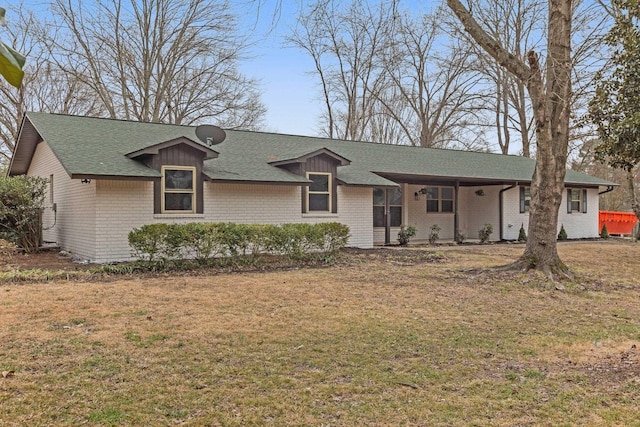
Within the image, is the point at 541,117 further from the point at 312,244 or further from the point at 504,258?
the point at 312,244

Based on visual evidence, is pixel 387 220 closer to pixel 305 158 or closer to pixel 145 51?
pixel 305 158

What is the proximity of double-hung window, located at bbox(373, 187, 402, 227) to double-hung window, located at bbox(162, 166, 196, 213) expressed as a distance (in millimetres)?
7222

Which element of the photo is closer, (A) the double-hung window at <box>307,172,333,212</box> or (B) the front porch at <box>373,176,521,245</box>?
(A) the double-hung window at <box>307,172,333,212</box>

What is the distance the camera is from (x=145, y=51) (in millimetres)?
25250

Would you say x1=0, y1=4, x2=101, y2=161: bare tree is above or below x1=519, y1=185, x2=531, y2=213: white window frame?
above

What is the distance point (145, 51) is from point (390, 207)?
51.3 ft

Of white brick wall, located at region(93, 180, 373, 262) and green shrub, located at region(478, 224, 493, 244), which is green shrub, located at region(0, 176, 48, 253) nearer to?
white brick wall, located at region(93, 180, 373, 262)

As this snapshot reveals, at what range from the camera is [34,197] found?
13703 millimetres

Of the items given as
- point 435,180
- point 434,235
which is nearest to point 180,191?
point 434,235

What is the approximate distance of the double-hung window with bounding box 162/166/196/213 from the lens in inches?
494

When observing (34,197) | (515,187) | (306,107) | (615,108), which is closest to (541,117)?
(615,108)

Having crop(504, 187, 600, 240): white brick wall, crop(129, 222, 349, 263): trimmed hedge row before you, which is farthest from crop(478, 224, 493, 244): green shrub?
crop(129, 222, 349, 263): trimmed hedge row

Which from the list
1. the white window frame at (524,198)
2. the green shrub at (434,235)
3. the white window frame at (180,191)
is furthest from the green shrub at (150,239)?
the white window frame at (524,198)

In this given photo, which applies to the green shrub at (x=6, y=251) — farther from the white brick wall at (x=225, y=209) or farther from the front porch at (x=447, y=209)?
the front porch at (x=447, y=209)
